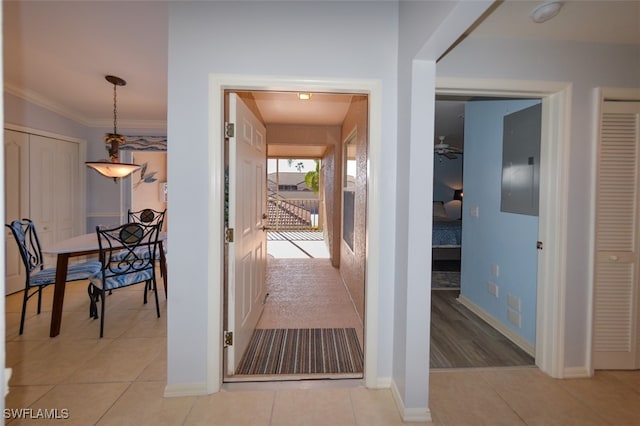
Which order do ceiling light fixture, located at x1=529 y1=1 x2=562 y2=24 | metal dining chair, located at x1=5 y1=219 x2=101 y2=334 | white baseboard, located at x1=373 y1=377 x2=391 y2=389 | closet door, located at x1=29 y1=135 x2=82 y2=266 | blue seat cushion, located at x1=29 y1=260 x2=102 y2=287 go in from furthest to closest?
closet door, located at x1=29 y1=135 x2=82 y2=266, blue seat cushion, located at x1=29 y1=260 x2=102 y2=287, metal dining chair, located at x1=5 y1=219 x2=101 y2=334, white baseboard, located at x1=373 y1=377 x2=391 y2=389, ceiling light fixture, located at x1=529 y1=1 x2=562 y2=24

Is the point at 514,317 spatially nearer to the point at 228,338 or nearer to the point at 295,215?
the point at 228,338

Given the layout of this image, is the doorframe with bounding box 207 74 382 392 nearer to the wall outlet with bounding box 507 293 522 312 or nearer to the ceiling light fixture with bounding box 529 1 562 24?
the ceiling light fixture with bounding box 529 1 562 24

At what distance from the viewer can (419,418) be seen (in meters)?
1.68

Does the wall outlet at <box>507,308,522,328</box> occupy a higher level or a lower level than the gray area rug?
higher

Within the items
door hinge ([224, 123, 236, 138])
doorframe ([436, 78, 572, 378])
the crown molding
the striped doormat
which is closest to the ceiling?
the crown molding

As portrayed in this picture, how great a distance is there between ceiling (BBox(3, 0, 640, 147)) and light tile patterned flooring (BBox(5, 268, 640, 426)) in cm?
226

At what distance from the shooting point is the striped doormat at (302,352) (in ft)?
7.11

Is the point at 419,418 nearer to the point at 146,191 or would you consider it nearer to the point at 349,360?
the point at 349,360

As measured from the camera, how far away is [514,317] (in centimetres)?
260

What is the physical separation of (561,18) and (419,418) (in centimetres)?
256

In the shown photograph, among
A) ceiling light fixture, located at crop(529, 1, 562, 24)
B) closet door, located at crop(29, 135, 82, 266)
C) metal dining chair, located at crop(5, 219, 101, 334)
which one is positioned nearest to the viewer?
ceiling light fixture, located at crop(529, 1, 562, 24)

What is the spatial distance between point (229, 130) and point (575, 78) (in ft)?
8.10

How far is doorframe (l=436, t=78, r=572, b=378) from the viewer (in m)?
2.08

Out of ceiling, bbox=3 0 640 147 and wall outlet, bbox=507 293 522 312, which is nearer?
ceiling, bbox=3 0 640 147
